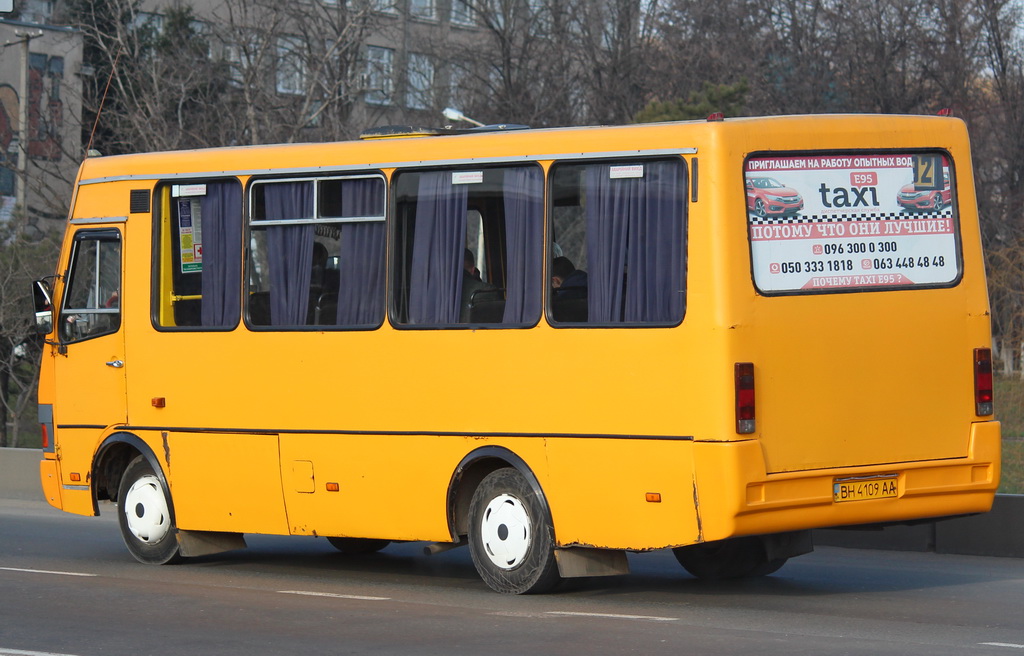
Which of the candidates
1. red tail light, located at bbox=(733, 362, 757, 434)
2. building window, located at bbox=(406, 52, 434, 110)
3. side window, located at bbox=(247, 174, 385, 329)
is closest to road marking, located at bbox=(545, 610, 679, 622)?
red tail light, located at bbox=(733, 362, 757, 434)

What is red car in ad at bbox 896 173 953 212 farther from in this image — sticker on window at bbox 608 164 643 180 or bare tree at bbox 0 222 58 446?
bare tree at bbox 0 222 58 446

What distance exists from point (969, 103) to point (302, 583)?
30.3m

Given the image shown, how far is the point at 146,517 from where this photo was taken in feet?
40.7

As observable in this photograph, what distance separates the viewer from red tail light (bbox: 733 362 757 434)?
9.25 m

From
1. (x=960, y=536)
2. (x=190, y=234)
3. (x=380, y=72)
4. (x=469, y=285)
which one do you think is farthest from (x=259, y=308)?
(x=380, y=72)

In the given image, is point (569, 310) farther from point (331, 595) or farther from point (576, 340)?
point (331, 595)

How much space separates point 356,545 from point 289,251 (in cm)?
287

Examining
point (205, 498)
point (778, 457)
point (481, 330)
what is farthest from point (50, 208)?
point (778, 457)

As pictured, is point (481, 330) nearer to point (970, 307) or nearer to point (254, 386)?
point (254, 386)

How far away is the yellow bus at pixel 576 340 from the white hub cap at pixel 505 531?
0.07ft

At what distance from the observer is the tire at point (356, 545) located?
43.0ft

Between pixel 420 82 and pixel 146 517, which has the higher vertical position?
pixel 420 82

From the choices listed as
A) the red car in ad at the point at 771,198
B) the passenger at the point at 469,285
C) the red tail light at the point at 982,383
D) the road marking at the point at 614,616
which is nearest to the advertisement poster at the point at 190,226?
the passenger at the point at 469,285

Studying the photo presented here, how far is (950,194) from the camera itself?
10.2m
